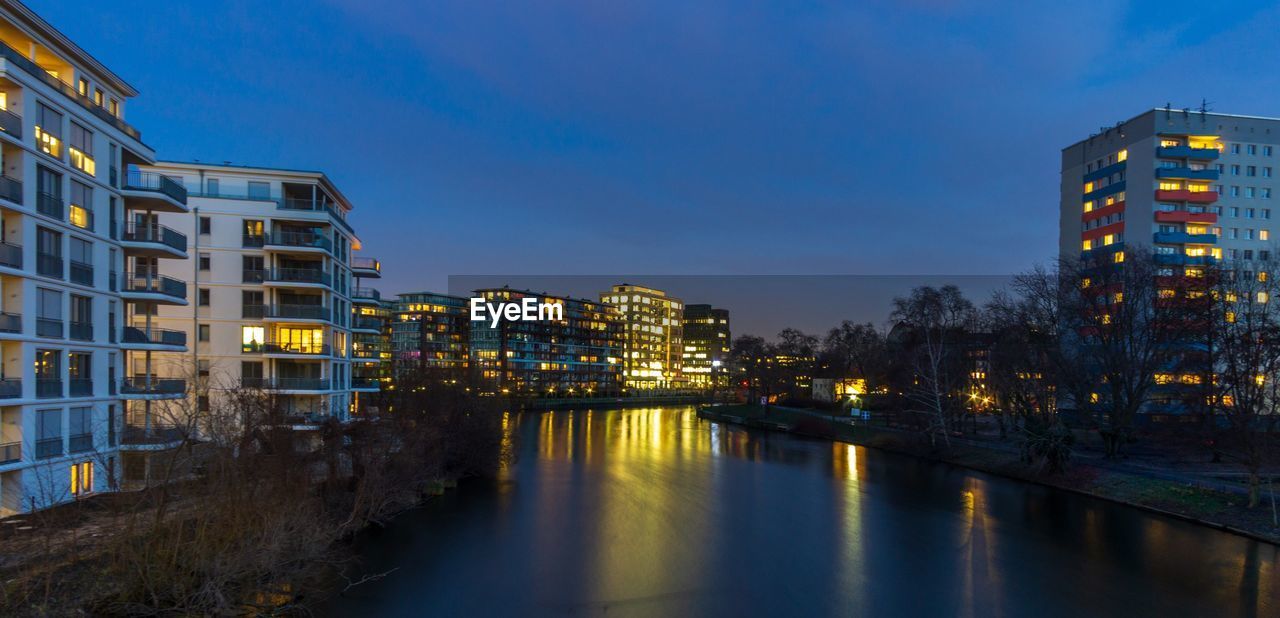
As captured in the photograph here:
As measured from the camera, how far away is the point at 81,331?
23781 millimetres

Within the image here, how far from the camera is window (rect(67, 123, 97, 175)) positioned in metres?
23.4

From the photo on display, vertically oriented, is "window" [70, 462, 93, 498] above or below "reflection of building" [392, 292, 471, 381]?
below

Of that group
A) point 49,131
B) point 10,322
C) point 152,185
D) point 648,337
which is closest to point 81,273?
point 10,322

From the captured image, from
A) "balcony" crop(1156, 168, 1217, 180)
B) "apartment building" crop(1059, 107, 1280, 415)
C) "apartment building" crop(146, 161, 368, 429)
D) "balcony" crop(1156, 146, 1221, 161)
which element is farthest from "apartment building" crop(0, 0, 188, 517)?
"balcony" crop(1156, 146, 1221, 161)

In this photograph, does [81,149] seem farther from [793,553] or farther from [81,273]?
[793,553]

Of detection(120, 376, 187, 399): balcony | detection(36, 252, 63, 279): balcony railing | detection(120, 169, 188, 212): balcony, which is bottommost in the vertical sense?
detection(120, 376, 187, 399): balcony

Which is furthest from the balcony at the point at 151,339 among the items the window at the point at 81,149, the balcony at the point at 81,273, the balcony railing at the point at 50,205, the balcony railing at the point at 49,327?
the window at the point at 81,149

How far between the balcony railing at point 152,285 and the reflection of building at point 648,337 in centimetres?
13854

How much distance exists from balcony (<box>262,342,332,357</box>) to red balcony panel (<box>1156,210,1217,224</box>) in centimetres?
6552

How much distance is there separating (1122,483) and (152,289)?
43.6m

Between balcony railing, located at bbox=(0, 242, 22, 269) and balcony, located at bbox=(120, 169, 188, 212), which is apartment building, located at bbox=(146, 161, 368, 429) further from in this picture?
balcony railing, located at bbox=(0, 242, 22, 269)

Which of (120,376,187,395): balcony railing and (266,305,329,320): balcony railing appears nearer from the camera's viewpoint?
(120,376,187,395): balcony railing

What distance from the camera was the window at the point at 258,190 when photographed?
36.6 meters

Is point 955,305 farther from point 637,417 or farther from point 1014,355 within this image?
point 637,417
